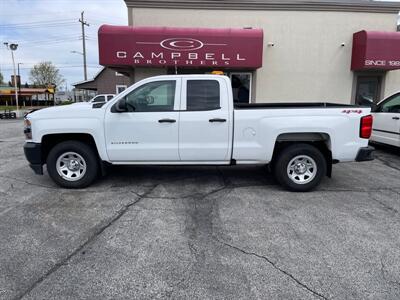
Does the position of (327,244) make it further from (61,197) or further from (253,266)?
(61,197)

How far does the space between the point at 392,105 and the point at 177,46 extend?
23.3ft

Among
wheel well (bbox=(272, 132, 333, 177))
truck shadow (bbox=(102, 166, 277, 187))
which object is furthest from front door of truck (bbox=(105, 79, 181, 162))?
wheel well (bbox=(272, 132, 333, 177))

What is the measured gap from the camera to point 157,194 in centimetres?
514

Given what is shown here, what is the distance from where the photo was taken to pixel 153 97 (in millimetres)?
5168

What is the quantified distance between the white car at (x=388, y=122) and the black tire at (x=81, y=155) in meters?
7.34

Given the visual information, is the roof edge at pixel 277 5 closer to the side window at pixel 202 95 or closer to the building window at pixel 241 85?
the building window at pixel 241 85

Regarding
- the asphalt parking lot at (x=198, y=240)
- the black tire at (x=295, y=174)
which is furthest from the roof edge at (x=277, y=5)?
the black tire at (x=295, y=174)

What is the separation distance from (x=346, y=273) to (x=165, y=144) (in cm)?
327

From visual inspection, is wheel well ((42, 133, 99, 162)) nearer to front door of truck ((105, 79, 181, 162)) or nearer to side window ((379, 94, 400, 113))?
front door of truck ((105, 79, 181, 162))

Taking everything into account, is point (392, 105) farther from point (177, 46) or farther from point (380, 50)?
point (177, 46)

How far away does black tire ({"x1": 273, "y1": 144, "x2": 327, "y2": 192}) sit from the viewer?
5152 mm

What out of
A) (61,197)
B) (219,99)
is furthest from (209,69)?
(61,197)

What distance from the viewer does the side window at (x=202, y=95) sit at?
514cm

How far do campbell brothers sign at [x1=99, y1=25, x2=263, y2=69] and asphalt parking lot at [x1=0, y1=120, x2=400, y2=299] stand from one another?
20.6ft
